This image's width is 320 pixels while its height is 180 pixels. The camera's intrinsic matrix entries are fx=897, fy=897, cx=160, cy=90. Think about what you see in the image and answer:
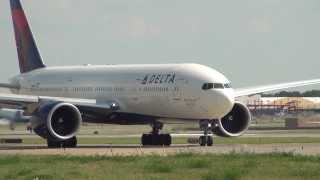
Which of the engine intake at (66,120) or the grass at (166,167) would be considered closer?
the grass at (166,167)

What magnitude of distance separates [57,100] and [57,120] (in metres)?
1.14

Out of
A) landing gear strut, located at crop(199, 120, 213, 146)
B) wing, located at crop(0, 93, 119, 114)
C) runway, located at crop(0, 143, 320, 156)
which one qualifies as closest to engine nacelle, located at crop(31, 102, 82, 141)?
wing, located at crop(0, 93, 119, 114)

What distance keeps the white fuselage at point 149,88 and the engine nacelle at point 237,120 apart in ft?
13.0

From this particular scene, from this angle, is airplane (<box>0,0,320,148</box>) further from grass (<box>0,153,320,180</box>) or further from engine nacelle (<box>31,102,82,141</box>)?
grass (<box>0,153,320,180</box>)

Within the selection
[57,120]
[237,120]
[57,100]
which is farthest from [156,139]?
[57,100]

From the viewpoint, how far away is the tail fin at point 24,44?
62875 mm

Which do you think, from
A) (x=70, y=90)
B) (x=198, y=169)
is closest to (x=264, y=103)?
(x=70, y=90)

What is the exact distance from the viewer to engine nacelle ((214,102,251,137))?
173 ft

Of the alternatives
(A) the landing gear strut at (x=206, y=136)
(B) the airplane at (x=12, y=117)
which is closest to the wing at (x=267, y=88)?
(A) the landing gear strut at (x=206, y=136)

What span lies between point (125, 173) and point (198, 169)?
8.64ft

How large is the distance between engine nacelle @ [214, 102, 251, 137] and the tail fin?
15794 millimetres

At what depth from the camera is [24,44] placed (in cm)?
6353

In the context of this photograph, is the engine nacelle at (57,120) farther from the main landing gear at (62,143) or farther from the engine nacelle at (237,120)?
the engine nacelle at (237,120)

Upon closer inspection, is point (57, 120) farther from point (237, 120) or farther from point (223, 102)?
point (237, 120)
